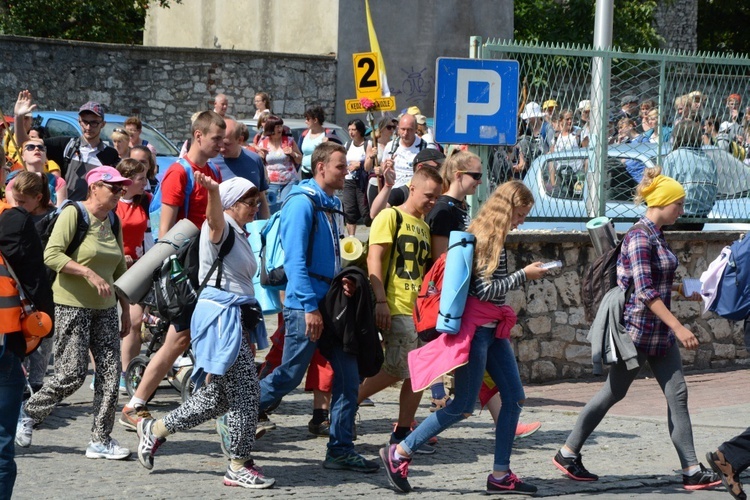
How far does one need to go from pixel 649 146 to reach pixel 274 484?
17.6 ft

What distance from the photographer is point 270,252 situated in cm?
766

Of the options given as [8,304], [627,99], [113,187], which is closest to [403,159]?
[627,99]

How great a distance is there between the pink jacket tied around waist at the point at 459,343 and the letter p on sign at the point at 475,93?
2.99 meters

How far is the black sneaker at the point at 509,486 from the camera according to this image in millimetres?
6871

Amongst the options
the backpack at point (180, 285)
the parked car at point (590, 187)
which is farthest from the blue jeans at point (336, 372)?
the parked car at point (590, 187)

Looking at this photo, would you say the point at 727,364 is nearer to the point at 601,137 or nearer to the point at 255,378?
the point at 601,137

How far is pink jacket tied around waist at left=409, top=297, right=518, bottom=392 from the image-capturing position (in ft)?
22.2

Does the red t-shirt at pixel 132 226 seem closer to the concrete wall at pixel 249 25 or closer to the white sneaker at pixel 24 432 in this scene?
the white sneaker at pixel 24 432

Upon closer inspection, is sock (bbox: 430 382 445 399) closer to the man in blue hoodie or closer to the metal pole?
the man in blue hoodie

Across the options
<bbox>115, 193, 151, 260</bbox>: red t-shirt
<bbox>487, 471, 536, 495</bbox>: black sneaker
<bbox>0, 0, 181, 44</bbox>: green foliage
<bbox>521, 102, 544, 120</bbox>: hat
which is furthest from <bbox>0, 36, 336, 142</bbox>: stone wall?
<bbox>487, 471, 536, 495</bbox>: black sneaker

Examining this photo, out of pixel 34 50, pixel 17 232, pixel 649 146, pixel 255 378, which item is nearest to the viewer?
pixel 17 232

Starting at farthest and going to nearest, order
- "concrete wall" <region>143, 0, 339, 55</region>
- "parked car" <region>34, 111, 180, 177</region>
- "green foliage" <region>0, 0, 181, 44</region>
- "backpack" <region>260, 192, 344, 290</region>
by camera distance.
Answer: "concrete wall" <region>143, 0, 339, 55</region>
"green foliage" <region>0, 0, 181, 44</region>
"parked car" <region>34, 111, 180, 177</region>
"backpack" <region>260, 192, 344, 290</region>

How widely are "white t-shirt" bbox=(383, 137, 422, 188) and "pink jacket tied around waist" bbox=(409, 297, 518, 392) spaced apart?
6256 mm

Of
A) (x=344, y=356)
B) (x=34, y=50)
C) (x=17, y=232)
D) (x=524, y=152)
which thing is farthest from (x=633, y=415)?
(x=34, y=50)
